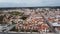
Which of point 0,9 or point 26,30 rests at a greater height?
point 0,9

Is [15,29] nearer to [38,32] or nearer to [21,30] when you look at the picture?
[21,30]

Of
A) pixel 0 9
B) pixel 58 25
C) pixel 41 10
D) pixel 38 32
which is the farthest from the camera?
pixel 41 10

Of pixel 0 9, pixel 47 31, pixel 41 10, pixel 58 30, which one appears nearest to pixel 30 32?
pixel 47 31

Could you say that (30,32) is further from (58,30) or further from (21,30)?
(58,30)

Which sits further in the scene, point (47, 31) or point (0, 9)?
point (0, 9)

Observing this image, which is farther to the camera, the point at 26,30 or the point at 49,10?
the point at 49,10

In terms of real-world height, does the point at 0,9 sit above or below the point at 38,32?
above

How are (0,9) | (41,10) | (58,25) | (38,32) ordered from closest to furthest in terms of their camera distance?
1. (38,32)
2. (58,25)
3. (0,9)
4. (41,10)

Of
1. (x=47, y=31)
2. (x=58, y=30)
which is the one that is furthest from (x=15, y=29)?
(x=58, y=30)


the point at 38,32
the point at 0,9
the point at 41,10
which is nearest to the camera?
the point at 38,32
